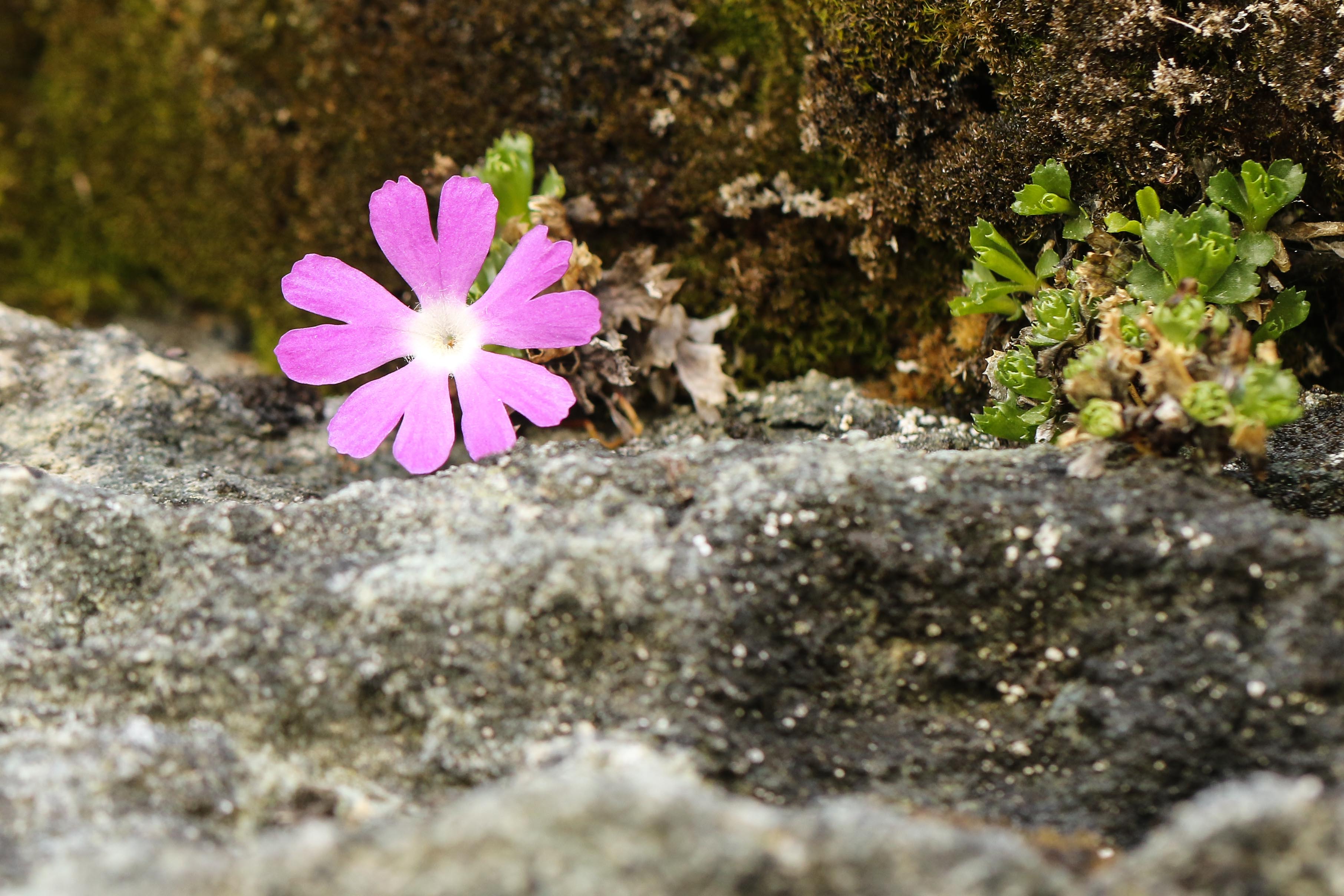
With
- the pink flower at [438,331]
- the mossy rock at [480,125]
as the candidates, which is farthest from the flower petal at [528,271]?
the mossy rock at [480,125]

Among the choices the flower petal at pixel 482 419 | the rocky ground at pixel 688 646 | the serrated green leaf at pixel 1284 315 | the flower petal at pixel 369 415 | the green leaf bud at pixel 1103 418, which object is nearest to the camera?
the rocky ground at pixel 688 646

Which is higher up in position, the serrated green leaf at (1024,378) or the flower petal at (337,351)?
the flower petal at (337,351)

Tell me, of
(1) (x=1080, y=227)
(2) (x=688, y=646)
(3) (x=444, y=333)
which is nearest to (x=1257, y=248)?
(1) (x=1080, y=227)

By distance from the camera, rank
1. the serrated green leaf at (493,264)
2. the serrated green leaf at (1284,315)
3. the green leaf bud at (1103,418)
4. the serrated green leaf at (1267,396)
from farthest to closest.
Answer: the serrated green leaf at (493,264) → the serrated green leaf at (1284,315) → the green leaf bud at (1103,418) → the serrated green leaf at (1267,396)

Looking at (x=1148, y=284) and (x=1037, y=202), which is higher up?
(x=1037, y=202)

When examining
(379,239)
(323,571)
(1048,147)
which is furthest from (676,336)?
(323,571)

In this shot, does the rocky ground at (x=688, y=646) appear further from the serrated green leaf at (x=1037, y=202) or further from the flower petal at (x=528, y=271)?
the serrated green leaf at (x=1037, y=202)

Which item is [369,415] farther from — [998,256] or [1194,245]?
[1194,245]

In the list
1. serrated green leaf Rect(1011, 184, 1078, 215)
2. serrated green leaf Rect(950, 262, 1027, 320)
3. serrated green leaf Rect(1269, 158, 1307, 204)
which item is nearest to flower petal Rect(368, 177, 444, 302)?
serrated green leaf Rect(950, 262, 1027, 320)
